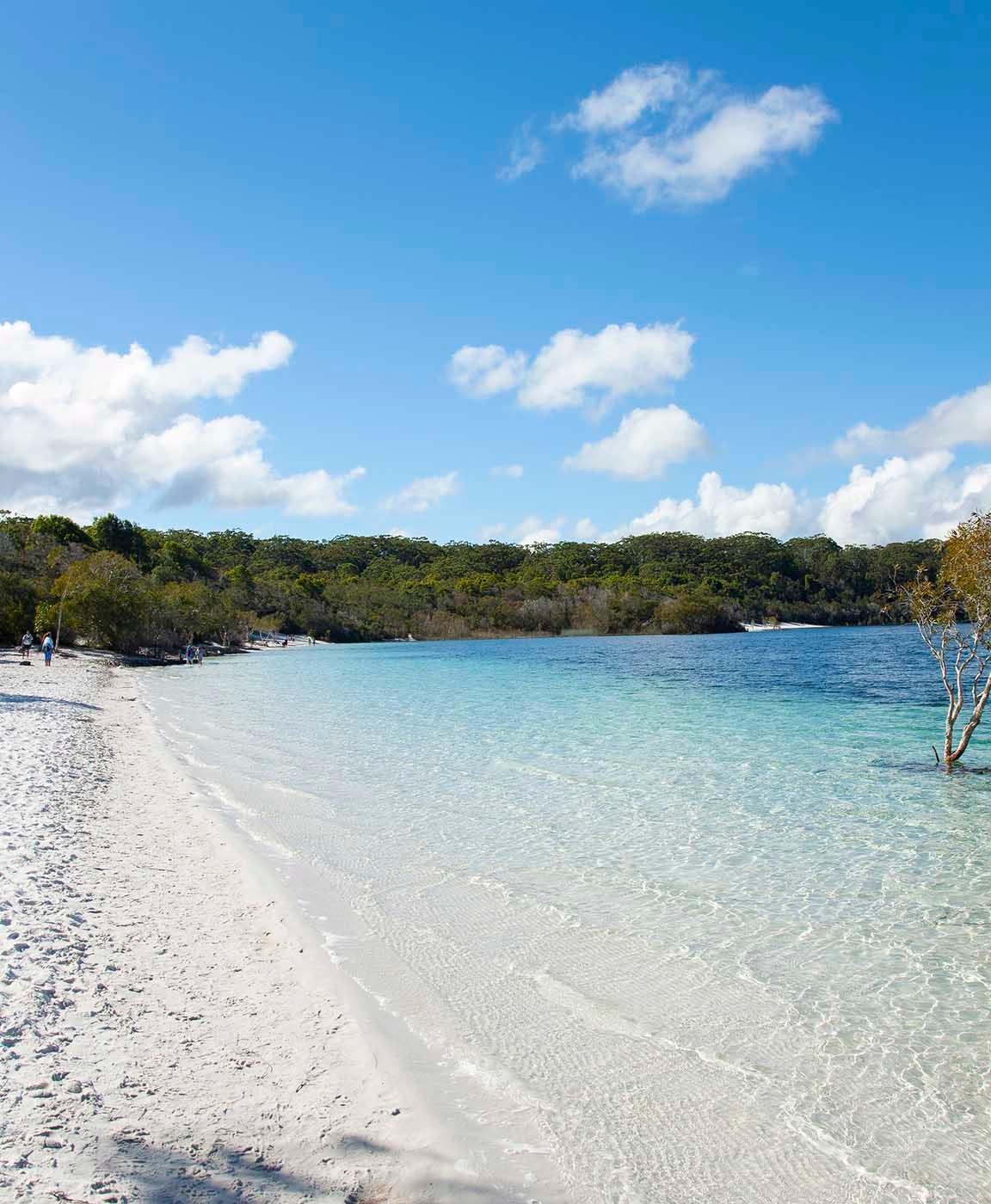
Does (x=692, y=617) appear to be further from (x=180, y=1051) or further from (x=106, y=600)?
(x=180, y=1051)

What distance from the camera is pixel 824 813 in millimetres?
12984

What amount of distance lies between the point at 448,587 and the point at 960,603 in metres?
152

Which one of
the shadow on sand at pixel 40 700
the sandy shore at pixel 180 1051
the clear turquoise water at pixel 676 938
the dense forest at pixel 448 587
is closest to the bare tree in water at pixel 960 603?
the clear turquoise water at pixel 676 938

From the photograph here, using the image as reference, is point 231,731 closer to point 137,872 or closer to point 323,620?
point 137,872

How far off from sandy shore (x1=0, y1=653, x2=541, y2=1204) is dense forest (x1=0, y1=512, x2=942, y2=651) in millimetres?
59673

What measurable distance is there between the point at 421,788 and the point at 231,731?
10816 mm

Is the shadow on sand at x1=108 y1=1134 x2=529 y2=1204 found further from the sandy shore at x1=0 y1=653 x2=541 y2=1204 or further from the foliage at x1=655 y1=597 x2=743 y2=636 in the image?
the foliage at x1=655 y1=597 x2=743 y2=636

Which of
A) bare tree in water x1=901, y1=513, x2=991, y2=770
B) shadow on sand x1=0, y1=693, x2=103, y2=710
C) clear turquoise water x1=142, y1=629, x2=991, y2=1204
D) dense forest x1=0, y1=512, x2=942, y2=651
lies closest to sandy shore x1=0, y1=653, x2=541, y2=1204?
clear turquoise water x1=142, y1=629, x2=991, y2=1204

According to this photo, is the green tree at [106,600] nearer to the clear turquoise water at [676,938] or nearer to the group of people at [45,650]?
the group of people at [45,650]

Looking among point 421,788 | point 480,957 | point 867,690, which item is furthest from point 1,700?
point 867,690

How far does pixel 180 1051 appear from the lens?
5051 millimetres

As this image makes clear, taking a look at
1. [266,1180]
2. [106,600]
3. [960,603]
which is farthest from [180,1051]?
[106,600]

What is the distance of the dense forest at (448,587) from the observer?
3285 inches

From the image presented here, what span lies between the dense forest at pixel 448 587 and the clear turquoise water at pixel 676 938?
2170 inches
